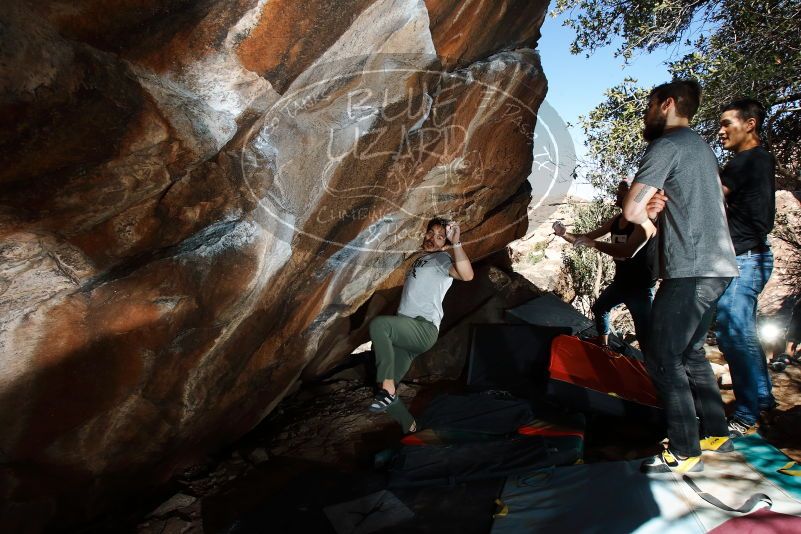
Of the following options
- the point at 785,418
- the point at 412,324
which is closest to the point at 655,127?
the point at 412,324

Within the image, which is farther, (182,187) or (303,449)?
(303,449)

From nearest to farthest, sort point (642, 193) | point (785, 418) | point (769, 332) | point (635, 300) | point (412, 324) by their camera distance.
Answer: point (642, 193) < point (785, 418) < point (412, 324) < point (635, 300) < point (769, 332)

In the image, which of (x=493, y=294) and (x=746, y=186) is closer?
(x=746, y=186)

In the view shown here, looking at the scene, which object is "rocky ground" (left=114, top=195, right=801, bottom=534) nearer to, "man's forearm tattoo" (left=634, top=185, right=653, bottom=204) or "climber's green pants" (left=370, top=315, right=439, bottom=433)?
"climber's green pants" (left=370, top=315, right=439, bottom=433)

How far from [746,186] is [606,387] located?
2.01m

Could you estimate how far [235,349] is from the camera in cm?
337

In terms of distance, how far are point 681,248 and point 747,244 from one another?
950 millimetres

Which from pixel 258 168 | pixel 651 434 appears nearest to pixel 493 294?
pixel 651 434

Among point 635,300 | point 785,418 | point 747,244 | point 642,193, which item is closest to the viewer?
point 642,193

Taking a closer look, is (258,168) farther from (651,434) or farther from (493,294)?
(493,294)

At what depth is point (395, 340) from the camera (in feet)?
12.0

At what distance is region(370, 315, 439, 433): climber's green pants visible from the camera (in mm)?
3598

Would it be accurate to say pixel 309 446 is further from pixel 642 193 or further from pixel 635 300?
pixel 642 193

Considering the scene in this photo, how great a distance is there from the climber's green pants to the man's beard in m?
2.13
